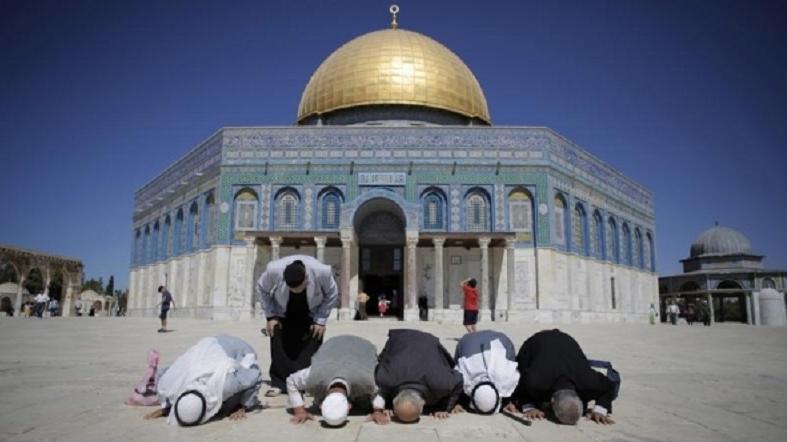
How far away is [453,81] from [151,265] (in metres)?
18.7

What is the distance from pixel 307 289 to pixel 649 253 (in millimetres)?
32041

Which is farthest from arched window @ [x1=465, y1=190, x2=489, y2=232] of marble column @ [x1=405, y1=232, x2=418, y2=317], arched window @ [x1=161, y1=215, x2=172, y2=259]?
arched window @ [x1=161, y1=215, x2=172, y2=259]

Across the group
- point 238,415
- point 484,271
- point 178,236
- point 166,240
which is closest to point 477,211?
point 484,271

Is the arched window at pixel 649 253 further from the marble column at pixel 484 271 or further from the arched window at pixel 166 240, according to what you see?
the arched window at pixel 166 240

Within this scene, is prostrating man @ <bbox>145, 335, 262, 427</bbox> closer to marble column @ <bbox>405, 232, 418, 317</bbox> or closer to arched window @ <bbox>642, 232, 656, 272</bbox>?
marble column @ <bbox>405, 232, 418, 317</bbox>

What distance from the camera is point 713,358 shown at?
933cm

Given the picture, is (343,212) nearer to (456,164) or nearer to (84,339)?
(456,164)

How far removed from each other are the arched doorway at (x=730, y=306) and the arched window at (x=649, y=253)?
12752 mm

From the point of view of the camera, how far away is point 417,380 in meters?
4.23

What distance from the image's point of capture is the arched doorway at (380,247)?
958 inches

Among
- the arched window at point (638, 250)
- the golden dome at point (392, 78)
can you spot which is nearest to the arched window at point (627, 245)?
the arched window at point (638, 250)

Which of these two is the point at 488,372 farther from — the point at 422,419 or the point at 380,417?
the point at 380,417

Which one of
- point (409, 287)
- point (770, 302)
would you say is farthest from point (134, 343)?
point (770, 302)

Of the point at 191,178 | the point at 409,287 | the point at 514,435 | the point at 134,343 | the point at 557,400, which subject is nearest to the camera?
the point at 514,435
